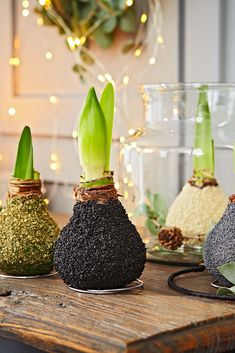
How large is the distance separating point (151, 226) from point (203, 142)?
143 mm

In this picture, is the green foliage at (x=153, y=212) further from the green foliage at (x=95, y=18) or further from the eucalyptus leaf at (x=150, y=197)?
the green foliage at (x=95, y=18)

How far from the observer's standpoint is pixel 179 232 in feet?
3.64

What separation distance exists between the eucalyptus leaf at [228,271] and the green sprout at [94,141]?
163 millimetres

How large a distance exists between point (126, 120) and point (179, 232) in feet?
2.47

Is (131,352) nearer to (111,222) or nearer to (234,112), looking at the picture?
(111,222)

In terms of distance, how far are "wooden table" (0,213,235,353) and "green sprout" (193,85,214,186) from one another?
0.23 metres

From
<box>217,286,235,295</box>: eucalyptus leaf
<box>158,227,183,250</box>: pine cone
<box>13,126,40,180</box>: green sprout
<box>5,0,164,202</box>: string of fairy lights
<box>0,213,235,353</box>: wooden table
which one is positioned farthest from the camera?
<box>5,0,164,202</box>: string of fairy lights

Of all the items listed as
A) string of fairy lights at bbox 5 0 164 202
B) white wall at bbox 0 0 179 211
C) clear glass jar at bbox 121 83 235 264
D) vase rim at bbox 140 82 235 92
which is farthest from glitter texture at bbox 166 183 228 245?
white wall at bbox 0 0 179 211

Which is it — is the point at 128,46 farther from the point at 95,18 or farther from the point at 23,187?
the point at 23,187

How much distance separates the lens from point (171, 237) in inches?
43.6

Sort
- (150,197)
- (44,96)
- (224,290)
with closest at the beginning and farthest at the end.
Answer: (224,290), (150,197), (44,96)

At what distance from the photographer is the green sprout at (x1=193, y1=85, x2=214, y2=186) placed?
1136mm

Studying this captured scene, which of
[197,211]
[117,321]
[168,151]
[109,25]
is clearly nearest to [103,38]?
[109,25]

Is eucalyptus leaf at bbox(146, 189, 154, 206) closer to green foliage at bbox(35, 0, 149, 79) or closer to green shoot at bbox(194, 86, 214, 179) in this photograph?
green shoot at bbox(194, 86, 214, 179)
